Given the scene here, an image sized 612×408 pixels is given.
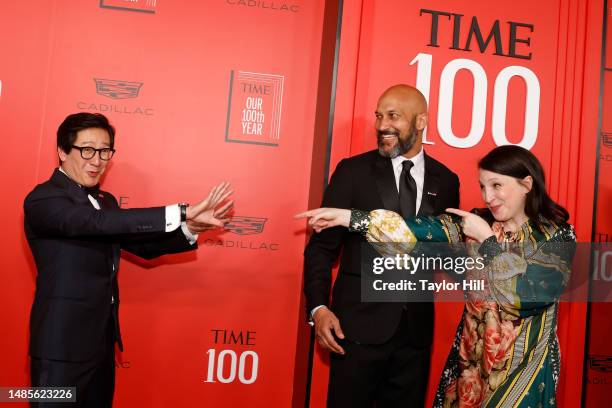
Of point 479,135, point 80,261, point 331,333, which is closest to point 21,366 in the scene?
point 80,261

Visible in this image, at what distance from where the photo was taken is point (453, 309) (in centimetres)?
317

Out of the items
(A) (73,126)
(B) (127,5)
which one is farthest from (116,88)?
(A) (73,126)

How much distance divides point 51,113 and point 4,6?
0.61 metres

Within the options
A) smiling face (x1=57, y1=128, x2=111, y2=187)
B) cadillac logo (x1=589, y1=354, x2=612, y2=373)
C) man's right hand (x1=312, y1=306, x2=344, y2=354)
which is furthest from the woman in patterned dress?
cadillac logo (x1=589, y1=354, x2=612, y2=373)

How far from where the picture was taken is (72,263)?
7.21 ft

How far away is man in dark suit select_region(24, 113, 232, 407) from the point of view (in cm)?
215

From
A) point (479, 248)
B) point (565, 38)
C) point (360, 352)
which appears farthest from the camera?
point (565, 38)

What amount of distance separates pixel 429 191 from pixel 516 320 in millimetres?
682

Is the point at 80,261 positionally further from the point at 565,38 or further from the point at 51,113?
the point at 565,38

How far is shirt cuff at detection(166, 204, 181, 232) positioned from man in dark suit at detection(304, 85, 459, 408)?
2.03 ft

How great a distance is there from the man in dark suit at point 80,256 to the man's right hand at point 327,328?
58cm

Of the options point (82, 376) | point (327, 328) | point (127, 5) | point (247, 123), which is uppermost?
point (127, 5)

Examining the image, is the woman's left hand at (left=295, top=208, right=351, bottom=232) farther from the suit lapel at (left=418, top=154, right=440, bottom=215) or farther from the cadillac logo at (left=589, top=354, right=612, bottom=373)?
the cadillac logo at (left=589, top=354, right=612, bottom=373)

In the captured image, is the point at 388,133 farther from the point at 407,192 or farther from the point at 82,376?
the point at 82,376
